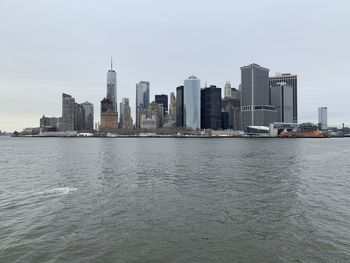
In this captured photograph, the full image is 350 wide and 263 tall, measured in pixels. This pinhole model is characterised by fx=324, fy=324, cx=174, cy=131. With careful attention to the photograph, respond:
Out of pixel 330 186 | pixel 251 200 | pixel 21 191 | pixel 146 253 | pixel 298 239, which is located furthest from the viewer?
pixel 330 186

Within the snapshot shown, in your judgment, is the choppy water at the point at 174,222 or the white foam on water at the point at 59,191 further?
the white foam on water at the point at 59,191

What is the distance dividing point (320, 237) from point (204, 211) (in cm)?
951

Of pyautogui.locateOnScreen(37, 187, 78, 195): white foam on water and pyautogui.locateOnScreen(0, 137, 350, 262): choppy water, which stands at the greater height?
pyautogui.locateOnScreen(37, 187, 78, 195): white foam on water

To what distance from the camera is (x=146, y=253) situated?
725 inches

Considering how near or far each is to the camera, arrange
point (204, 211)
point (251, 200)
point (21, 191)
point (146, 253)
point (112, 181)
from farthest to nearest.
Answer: point (112, 181) < point (21, 191) < point (251, 200) < point (204, 211) < point (146, 253)

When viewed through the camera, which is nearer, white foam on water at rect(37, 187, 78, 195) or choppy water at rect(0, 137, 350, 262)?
choppy water at rect(0, 137, 350, 262)

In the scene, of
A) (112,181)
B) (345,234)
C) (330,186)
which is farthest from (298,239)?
(112,181)

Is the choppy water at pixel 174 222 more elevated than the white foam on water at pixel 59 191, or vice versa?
the white foam on water at pixel 59 191

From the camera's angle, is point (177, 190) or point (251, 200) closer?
point (251, 200)

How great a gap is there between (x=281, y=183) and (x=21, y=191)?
32624 mm

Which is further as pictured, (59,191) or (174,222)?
(59,191)

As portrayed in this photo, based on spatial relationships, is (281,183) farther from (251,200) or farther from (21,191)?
(21,191)

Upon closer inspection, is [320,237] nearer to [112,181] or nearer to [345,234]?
[345,234]

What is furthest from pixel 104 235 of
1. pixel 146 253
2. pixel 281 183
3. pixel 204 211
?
pixel 281 183
